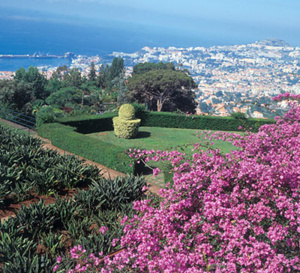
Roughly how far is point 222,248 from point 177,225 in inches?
24.5

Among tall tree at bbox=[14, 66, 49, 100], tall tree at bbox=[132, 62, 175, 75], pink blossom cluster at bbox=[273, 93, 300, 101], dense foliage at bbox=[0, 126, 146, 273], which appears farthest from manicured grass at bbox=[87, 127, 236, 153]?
tall tree at bbox=[14, 66, 49, 100]

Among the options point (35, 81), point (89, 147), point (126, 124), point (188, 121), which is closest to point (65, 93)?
point (35, 81)

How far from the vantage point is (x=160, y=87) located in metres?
38.9

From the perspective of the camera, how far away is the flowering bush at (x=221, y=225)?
3492mm

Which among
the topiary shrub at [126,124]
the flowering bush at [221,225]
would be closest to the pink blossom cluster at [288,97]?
the flowering bush at [221,225]

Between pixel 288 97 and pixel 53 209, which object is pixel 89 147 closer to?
pixel 53 209

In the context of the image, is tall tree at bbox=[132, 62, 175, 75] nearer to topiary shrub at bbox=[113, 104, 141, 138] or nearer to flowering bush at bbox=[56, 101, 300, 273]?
topiary shrub at bbox=[113, 104, 141, 138]

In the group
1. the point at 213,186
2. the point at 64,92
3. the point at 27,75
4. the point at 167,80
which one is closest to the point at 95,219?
the point at 213,186

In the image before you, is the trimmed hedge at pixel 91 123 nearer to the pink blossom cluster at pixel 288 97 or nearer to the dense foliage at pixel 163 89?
the pink blossom cluster at pixel 288 97

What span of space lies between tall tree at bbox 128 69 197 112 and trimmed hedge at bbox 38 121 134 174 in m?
24.0

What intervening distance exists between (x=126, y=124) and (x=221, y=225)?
1550 cm

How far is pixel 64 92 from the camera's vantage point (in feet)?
152

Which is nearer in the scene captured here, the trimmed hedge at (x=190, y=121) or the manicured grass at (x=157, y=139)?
the manicured grass at (x=157, y=139)

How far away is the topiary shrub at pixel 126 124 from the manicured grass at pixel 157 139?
15.0 inches
